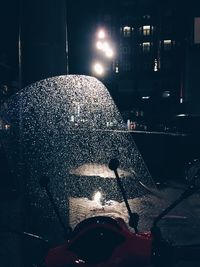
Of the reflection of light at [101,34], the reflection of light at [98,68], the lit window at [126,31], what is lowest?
the reflection of light at [98,68]

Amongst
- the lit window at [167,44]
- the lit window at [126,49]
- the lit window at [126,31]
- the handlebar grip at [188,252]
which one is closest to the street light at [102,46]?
the handlebar grip at [188,252]

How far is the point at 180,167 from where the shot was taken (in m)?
11.0

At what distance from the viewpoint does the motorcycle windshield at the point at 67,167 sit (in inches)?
162

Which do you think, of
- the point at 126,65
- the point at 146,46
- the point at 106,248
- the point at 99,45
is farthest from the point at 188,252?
the point at 146,46

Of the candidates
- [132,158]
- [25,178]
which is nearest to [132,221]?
[25,178]

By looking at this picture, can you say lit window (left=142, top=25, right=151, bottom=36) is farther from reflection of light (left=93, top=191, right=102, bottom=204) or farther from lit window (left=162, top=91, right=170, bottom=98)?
reflection of light (left=93, top=191, right=102, bottom=204)

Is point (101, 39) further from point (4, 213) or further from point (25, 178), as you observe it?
point (25, 178)

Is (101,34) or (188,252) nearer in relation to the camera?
(188,252)

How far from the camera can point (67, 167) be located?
1130 centimetres

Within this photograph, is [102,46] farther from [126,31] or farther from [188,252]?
[126,31]

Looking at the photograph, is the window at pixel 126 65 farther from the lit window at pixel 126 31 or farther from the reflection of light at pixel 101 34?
the reflection of light at pixel 101 34

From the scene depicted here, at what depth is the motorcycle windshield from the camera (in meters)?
4.11

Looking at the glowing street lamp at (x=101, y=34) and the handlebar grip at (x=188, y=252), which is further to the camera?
the glowing street lamp at (x=101, y=34)

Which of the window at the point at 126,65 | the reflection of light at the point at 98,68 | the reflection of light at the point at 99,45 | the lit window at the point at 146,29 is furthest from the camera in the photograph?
the window at the point at 126,65
